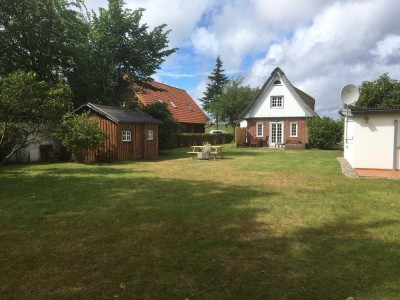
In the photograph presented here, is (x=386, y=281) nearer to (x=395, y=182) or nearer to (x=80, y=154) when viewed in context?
(x=395, y=182)

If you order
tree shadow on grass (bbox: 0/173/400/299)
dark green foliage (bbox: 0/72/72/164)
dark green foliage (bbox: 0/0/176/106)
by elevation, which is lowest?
tree shadow on grass (bbox: 0/173/400/299)

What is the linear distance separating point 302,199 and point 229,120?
143 feet

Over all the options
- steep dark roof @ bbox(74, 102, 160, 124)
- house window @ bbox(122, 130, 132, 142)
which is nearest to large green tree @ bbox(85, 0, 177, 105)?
steep dark roof @ bbox(74, 102, 160, 124)

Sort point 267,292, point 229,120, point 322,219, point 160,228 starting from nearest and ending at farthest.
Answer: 1. point 267,292
2. point 160,228
3. point 322,219
4. point 229,120

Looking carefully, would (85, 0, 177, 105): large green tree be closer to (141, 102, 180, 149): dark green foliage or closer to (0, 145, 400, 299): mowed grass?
(141, 102, 180, 149): dark green foliage

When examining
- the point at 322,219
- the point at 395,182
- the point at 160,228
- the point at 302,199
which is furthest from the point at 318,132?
the point at 160,228

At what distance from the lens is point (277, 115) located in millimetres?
33812

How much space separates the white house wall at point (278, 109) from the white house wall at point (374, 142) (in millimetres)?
18778

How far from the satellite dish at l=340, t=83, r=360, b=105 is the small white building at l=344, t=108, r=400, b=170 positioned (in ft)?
2.72

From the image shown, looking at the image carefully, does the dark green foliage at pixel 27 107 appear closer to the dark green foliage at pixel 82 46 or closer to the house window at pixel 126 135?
the house window at pixel 126 135

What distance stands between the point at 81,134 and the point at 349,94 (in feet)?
44.0

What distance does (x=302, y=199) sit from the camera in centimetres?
877

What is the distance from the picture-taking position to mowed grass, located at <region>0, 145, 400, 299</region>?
409 cm

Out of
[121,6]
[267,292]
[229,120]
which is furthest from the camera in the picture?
[229,120]
